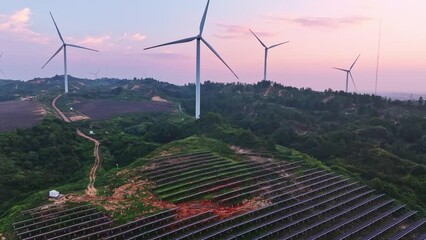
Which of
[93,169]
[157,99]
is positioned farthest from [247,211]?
[157,99]

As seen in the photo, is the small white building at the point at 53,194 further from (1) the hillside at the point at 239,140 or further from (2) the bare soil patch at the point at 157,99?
(2) the bare soil patch at the point at 157,99

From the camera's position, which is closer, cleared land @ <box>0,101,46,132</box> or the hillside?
the hillside

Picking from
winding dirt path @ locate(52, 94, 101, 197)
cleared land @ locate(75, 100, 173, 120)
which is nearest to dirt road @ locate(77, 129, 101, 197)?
winding dirt path @ locate(52, 94, 101, 197)

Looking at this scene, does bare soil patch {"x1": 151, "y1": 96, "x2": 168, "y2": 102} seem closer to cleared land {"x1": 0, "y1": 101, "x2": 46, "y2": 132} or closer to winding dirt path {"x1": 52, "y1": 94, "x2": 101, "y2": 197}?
cleared land {"x1": 0, "y1": 101, "x2": 46, "y2": 132}

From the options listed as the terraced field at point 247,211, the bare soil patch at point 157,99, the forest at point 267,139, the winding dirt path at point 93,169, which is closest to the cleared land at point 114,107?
the forest at point 267,139

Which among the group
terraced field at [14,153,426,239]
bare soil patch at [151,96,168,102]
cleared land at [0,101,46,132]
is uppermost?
bare soil patch at [151,96,168,102]

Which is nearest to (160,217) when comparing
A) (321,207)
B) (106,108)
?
(321,207)
